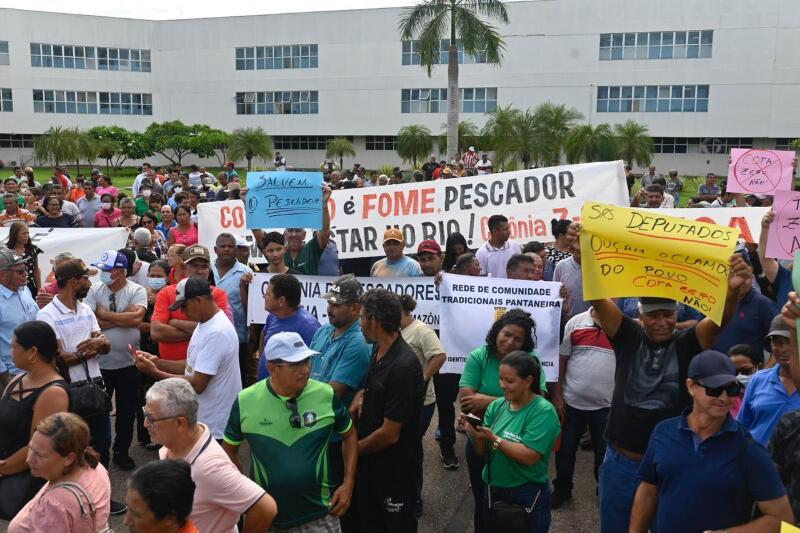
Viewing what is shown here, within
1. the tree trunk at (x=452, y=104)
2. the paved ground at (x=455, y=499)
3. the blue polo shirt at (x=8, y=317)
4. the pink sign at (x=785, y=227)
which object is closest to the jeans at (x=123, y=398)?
the paved ground at (x=455, y=499)

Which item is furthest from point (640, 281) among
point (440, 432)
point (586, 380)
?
point (440, 432)

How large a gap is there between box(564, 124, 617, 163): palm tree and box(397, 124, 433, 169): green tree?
38.0 feet

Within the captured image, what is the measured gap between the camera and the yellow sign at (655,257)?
4.06m

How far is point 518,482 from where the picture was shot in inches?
173

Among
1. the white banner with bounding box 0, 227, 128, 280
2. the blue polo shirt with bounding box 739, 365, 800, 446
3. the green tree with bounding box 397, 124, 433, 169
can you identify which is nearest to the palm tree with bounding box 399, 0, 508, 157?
the green tree with bounding box 397, 124, 433, 169

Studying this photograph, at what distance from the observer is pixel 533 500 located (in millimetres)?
4383

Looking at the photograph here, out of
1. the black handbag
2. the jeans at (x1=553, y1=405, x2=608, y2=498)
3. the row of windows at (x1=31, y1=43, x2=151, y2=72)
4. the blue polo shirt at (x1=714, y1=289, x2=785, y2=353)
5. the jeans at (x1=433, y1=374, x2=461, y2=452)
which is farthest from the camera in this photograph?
the row of windows at (x1=31, y1=43, x2=151, y2=72)

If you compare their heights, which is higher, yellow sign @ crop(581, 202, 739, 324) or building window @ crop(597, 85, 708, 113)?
building window @ crop(597, 85, 708, 113)

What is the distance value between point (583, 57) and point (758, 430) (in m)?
50.2

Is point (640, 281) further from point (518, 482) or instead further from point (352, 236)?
point (352, 236)

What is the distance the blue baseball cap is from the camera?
3.38 metres

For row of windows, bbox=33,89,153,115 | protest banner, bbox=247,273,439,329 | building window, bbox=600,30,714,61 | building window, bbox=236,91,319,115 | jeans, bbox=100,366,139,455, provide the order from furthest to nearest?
row of windows, bbox=33,89,153,115 → building window, bbox=236,91,319,115 → building window, bbox=600,30,714,61 → protest banner, bbox=247,273,439,329 → jeans, bbox=100,366,139,455

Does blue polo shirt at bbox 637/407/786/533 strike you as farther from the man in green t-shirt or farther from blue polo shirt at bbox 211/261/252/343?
blue polo shirt at bbox 211/261/252/343

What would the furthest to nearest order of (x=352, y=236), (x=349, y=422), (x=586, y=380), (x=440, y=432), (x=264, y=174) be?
(x=352, y=236), (x=264, y=174), (x=440, y=432), (x=586, y=380), (x=349, y=422)
